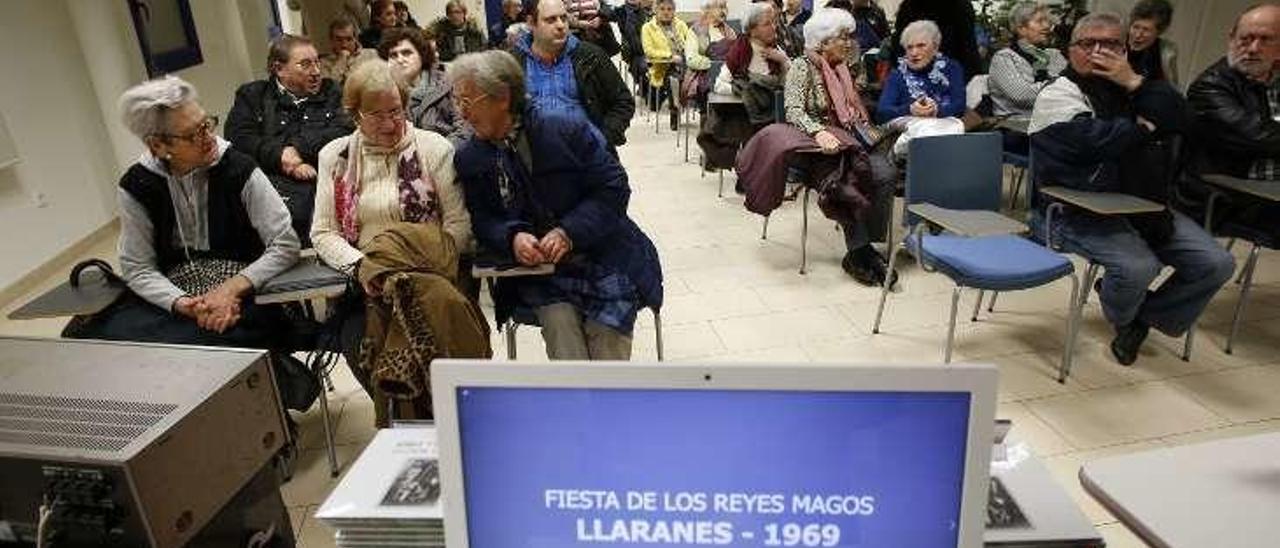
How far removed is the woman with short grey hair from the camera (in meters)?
4.48

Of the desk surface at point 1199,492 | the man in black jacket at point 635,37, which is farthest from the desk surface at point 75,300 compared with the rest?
the man in black jacket at point 635,37

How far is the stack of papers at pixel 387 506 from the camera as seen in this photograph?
0.99 m

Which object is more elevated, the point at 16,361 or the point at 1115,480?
the point at 16,361

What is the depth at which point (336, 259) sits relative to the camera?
2.37 metres

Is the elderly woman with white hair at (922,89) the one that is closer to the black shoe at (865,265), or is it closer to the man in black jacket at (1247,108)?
the black shoe at (865,265)

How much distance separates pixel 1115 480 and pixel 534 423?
803mm

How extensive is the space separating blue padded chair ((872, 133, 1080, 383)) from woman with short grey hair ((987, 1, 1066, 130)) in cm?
138

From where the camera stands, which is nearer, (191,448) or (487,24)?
(191,448)

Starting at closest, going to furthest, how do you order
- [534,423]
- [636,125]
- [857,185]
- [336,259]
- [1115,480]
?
[534,423] < [1115,480] < [336,259] < [857,185] < [636,125]

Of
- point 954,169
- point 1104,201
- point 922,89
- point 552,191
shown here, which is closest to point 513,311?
point 552,191

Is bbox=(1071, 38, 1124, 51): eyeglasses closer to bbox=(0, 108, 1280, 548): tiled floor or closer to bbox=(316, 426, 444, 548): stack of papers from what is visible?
bbox=(0, 108, 1280, 548): tiled floor

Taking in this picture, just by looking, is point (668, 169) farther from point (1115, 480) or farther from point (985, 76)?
point (1115, 480)

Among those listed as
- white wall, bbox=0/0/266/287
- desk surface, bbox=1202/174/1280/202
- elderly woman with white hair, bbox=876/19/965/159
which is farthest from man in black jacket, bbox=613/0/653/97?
desk surface, bbox=1202/174/1280/202

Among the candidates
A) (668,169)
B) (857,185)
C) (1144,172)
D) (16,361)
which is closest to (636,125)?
(668,169)
